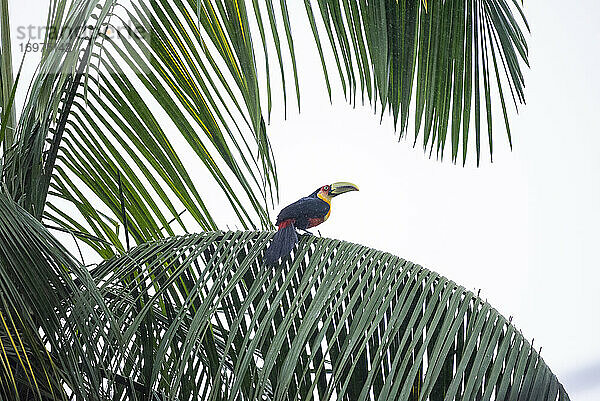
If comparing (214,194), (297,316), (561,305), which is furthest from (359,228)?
(297,316)

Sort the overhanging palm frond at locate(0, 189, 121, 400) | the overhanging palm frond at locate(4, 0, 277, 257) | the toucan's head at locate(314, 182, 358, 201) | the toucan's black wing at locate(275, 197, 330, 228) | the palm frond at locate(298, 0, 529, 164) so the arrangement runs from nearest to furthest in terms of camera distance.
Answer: the overhanging palm frond at locate(0, 189, 121, 400), the overhanging palm frond at locate(4, 0, 277, 257), the palm frond at locate(298, 0, 529, 164), the toucan's black wing at locate(275, 197, 330, 228), the toucan's head at locate(314, 182, 358, 201)

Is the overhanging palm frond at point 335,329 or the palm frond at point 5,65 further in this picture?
the palm frond at point 5,65

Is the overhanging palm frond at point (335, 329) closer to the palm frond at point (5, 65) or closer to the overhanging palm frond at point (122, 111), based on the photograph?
the overhanging palm frond at point (122, 111)

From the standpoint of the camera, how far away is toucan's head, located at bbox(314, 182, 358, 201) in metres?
1.43

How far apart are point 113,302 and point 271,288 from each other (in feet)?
0.66

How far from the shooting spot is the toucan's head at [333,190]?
1426 mm

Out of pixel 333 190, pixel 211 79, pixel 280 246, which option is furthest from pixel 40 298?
pixel 333 190

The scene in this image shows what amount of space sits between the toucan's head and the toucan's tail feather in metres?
0.57

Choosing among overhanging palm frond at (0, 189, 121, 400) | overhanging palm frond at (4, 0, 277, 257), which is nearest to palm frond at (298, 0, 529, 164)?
overhanging palm frond at (4, 0, 277, 257)

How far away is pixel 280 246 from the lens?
32.1 inches

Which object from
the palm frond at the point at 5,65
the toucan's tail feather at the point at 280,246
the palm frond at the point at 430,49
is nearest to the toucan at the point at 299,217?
the toucan's tail feather at the point at 280,246

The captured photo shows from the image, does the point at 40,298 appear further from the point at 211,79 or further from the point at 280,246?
the point at 211,79

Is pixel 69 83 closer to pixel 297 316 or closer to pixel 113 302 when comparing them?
pixel 113 302

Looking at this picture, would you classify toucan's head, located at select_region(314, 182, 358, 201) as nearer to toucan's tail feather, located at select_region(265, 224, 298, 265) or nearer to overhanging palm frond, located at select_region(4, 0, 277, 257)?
overhanging palm frond, located at select_region(4, 0, 277, 257)
